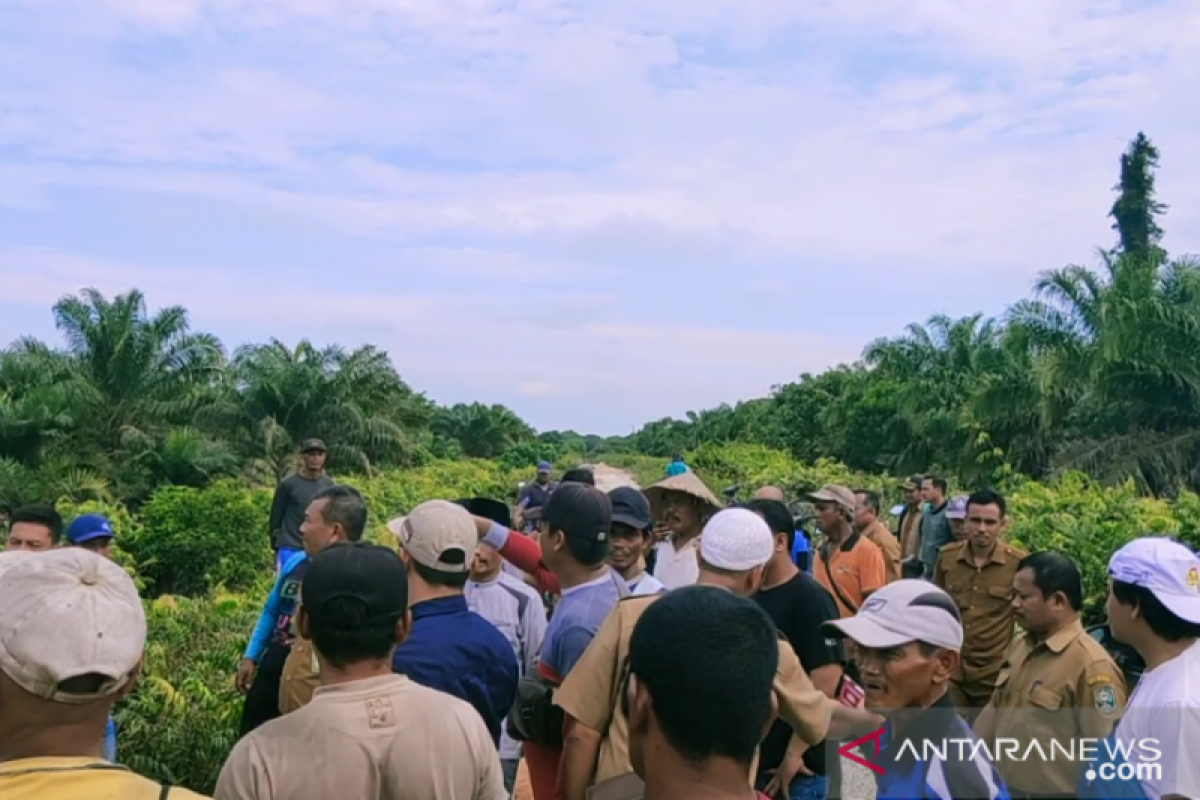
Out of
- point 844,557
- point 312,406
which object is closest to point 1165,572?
point 844,557

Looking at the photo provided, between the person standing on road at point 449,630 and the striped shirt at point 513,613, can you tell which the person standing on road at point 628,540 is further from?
the person standing on road at point 449,630

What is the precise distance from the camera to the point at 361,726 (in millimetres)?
2240

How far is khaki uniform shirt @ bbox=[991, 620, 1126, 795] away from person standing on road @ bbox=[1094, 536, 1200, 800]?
1.20ft

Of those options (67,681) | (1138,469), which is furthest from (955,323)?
(67,681)

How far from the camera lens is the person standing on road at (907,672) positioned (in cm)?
250

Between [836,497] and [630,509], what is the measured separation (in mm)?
2287

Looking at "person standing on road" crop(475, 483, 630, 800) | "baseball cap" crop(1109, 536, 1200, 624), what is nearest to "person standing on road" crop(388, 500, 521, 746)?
"person standing on road" crop(475, 483, 630, 800)

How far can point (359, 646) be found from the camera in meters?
2.33

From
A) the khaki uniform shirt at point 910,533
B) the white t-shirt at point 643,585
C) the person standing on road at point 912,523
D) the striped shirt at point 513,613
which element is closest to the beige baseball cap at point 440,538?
the white t-shirt at point 643,585

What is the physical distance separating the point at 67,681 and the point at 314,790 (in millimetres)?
→ 636

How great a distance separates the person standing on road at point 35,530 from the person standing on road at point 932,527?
6.49 meters

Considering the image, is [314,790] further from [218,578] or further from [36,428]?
[36,428]

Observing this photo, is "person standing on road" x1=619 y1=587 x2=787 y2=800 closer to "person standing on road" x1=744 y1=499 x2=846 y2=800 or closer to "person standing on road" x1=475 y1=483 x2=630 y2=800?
"person standing on road" x1=475 y1=483 x2=630 y2=800

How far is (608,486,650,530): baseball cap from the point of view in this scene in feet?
13.3
